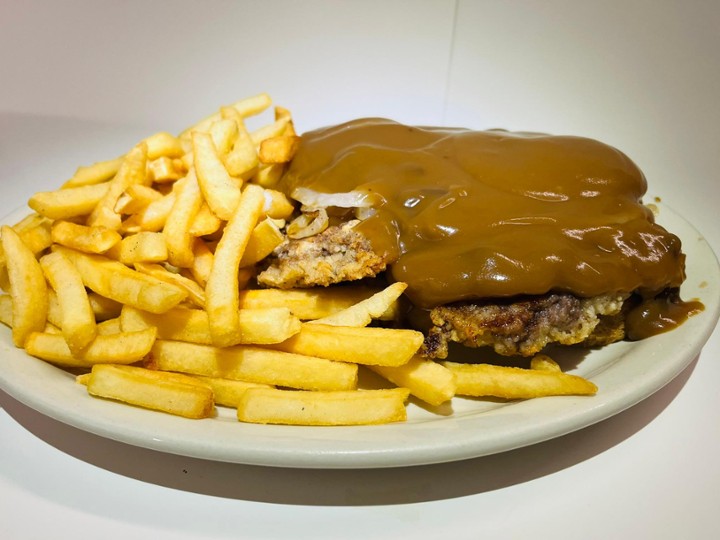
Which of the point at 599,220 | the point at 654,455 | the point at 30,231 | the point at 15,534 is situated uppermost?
the point at 599,220

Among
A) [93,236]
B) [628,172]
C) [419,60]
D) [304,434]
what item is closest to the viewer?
[304,434]

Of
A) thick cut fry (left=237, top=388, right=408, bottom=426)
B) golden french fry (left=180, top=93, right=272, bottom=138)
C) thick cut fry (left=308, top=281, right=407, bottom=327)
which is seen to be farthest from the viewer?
golden french fry (left=180, top=93, right=272, bottom=138)

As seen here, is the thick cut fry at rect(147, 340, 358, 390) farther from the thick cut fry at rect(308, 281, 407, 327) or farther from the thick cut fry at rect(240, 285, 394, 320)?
the thick cut fry at rect(240, 285, 394, 320)

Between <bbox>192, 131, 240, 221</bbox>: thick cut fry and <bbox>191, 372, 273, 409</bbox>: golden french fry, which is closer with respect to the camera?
<bbox>191, 372, 273, 409</bbox>: golden french fry

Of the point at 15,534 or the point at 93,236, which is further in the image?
the point at 93,236

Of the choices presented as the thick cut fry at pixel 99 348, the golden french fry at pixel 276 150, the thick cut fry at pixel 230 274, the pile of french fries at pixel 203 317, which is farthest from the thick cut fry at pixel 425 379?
the golden french fry at pixel 276 150

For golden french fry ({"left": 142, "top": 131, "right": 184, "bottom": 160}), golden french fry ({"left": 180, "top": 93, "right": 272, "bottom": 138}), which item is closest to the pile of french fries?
golden french fry ({"left": 142, "top": 131, "right": 184, "bottom": 160})

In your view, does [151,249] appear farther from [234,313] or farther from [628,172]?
[628,172]

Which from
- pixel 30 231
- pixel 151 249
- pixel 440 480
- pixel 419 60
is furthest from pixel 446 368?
pixel 419 60
